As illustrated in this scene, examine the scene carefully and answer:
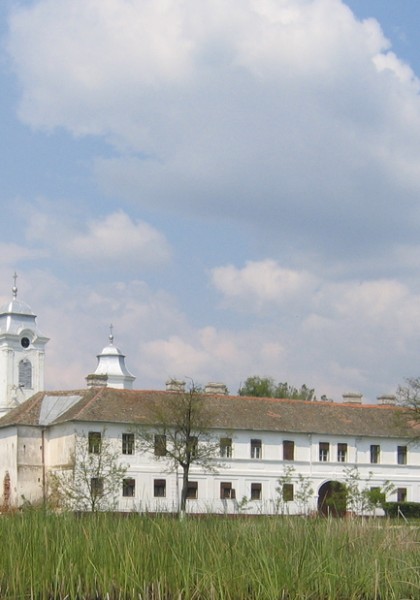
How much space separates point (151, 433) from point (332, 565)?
3875 centimetres

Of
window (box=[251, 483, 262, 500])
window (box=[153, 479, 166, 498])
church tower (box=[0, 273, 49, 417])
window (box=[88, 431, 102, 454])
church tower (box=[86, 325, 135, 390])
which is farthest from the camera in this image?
church tower (box=[86, 325, 135, 390])

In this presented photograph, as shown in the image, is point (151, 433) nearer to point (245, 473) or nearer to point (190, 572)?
point (245, 473)

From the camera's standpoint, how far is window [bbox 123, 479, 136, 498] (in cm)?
5238

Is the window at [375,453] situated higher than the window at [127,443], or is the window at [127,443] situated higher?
the window at [127,443]

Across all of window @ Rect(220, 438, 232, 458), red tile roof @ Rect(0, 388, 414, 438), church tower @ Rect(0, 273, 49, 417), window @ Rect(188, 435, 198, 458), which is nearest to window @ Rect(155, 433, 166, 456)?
red tile roof @ Rect(0, 388, 414, 438)

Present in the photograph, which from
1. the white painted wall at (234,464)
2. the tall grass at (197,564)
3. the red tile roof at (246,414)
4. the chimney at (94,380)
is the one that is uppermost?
the chimney at (94,380)

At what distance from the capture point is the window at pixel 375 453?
2272 inches

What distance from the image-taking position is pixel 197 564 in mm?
13797

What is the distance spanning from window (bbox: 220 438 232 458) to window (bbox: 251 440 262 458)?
4.28 ft

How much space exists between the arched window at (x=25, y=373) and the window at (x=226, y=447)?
33139mm

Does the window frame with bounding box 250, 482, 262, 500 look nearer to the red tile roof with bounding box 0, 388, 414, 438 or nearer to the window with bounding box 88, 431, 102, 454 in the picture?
the red tile roof with bounding box 0, 388, 414, 438

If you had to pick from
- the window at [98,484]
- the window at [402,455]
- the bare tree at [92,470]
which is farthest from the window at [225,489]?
the window at [402,455]

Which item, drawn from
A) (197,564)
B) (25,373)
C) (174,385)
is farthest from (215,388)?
(197,564)

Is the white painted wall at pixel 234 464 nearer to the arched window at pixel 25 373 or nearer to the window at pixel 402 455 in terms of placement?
the window at pixel 402 455
